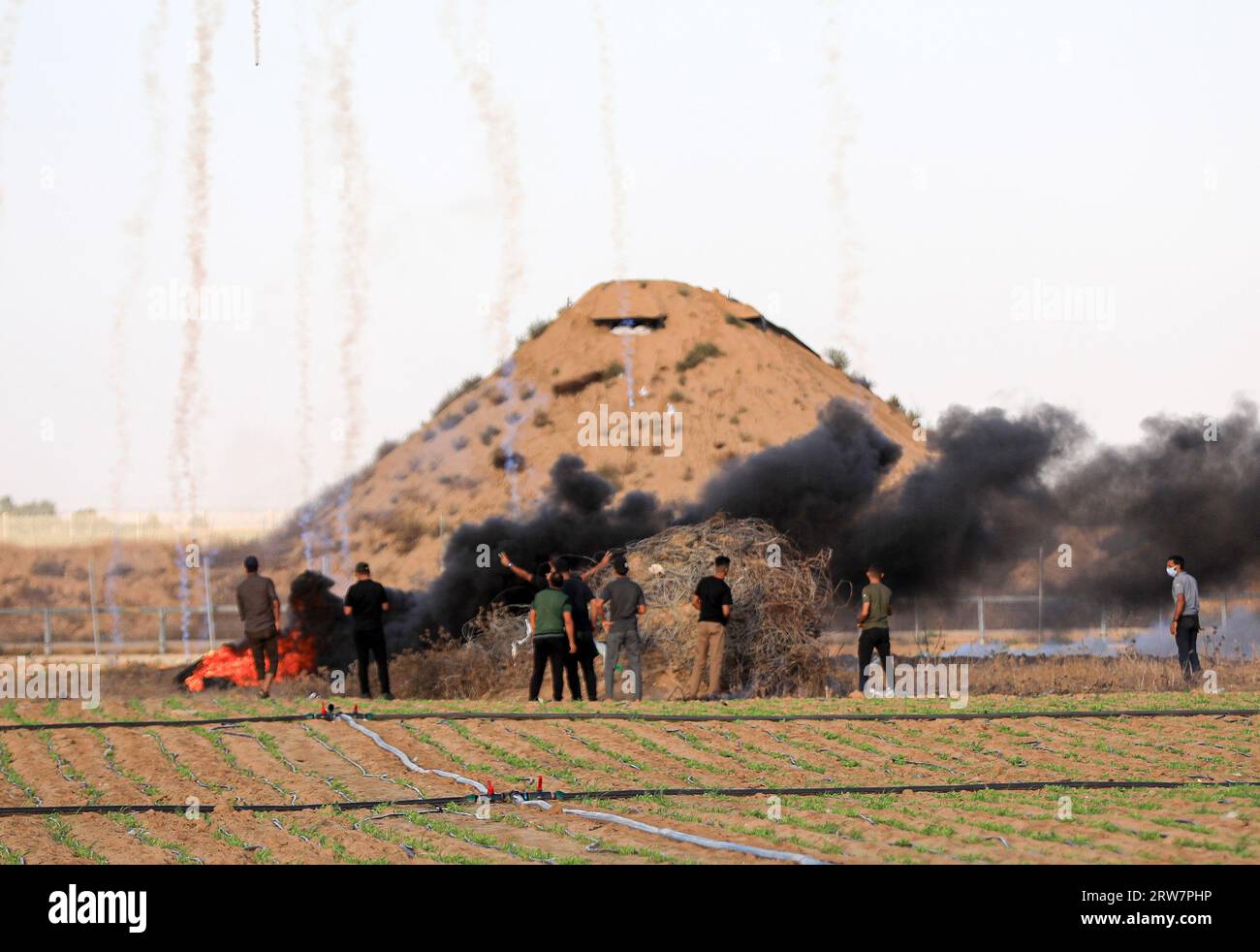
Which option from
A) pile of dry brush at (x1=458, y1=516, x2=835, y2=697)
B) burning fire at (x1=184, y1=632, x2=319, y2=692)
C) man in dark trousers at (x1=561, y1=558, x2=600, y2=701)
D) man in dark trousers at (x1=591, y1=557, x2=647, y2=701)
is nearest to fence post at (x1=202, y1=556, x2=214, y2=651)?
burning fire at (x1=184, y1=632, x2=319, y2=692)

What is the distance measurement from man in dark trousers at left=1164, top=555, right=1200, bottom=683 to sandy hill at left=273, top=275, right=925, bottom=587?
99.3ft

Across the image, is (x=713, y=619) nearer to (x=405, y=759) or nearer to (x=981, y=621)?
(x=405, y=759)

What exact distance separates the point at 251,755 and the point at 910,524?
29.0 m

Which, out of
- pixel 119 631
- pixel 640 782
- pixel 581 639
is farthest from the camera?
pixel 119 631

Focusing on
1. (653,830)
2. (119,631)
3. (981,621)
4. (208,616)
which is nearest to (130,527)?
(119,631)

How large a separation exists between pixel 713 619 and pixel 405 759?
23.0 ft

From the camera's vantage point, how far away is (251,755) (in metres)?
17.3

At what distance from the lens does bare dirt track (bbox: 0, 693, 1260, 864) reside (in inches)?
464

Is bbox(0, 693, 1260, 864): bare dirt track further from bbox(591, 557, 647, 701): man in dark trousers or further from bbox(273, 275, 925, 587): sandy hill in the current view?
bbox(273, 275, 925, 587): sandy hill

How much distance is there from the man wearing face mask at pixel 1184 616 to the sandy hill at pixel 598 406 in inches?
1192

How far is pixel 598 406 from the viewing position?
60000mm
